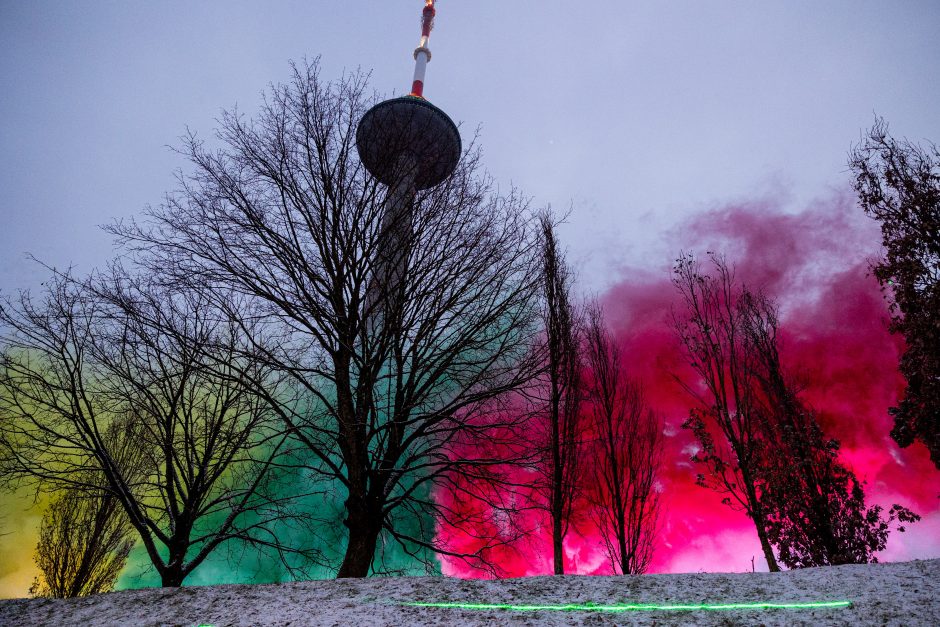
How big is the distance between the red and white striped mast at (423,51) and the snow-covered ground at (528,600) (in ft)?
112

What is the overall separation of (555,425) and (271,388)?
21.1ft

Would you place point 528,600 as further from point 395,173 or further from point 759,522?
point 759,522

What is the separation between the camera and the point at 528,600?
433 cm

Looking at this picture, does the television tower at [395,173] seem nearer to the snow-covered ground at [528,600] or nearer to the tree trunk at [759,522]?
the snow-covered ground at [528,600]

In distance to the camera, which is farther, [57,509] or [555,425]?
[57,509]

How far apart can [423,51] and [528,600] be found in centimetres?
4148

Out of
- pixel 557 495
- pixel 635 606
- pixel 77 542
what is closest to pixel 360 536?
pixel 635 606

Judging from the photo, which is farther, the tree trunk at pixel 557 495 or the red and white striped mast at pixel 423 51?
the red and white striped mast at pixel 423 51

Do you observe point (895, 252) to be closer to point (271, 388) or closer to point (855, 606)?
point (855, 606)

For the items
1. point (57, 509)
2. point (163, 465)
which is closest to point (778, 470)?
point (163, 465)

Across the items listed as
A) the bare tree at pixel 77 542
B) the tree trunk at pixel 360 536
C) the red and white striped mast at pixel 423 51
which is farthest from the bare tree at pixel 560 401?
the red and white striped mast at pixel 423 51

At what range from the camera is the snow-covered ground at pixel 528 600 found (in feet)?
12.1

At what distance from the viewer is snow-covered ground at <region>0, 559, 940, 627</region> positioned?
12.1 ft

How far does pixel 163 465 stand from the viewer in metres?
8.73
